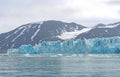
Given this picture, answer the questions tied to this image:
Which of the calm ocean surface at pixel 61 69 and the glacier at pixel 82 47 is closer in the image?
the calm ocean surface at pixel 61 69

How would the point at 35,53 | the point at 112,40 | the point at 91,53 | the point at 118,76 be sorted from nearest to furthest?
the point at 118,76, the point at 112,40, the point at 91,53, the point at 35,53

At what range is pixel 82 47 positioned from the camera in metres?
126

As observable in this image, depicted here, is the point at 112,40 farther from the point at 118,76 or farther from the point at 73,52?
the point at 118,76

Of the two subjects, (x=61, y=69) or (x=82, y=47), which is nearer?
(x=61, y=69)

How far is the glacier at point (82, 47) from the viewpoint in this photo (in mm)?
121531

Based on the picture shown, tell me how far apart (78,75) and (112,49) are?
7989 cm

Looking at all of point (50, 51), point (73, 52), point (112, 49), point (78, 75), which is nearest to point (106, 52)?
point (112, 49)

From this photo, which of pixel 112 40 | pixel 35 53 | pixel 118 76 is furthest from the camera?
pixel 35 53

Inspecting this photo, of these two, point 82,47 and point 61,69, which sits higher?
point 61,69

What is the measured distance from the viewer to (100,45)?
→ 404 ft

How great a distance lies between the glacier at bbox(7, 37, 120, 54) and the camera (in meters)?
122

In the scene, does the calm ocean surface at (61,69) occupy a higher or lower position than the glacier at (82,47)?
higher

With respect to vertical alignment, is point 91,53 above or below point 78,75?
below

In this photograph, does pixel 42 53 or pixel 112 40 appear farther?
pixel 42 53
